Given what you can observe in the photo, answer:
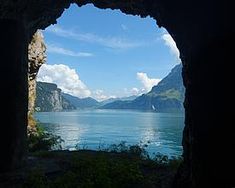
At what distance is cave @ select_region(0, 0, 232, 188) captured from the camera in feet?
38.1

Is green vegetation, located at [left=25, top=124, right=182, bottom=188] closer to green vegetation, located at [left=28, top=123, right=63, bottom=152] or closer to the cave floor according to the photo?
the cave floor

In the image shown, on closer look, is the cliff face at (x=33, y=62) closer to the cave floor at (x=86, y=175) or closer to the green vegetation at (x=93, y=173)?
the green vegetation at (x=93, y=173)

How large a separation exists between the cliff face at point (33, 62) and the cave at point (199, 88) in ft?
35.2

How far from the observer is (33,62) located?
97.5 feet

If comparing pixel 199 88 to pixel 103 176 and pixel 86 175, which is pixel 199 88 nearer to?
pixel 103 176

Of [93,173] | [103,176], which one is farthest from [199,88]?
[93,173]

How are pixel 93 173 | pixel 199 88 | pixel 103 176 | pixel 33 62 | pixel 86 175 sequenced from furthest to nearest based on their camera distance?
pixel 33 62
pixel 93 173
pixel 86 175
pixel 103 176
pixel 199 88

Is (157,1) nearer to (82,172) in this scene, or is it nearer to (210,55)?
(210,55)

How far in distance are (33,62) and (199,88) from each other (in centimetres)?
1954

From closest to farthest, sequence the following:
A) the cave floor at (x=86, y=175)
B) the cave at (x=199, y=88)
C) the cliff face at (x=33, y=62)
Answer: the cave at (x=199, y=88) → the cave floor at (x=86, y=175) → the cliff face at (x=33, y=62)

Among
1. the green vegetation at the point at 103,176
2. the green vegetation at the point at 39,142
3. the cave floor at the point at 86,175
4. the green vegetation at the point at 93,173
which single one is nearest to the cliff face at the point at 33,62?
the green vegetation at the point at 39,142

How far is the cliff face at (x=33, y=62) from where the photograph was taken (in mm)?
29562

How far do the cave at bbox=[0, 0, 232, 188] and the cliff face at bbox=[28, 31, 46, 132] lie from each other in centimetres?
1074

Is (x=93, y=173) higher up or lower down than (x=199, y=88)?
lower down
